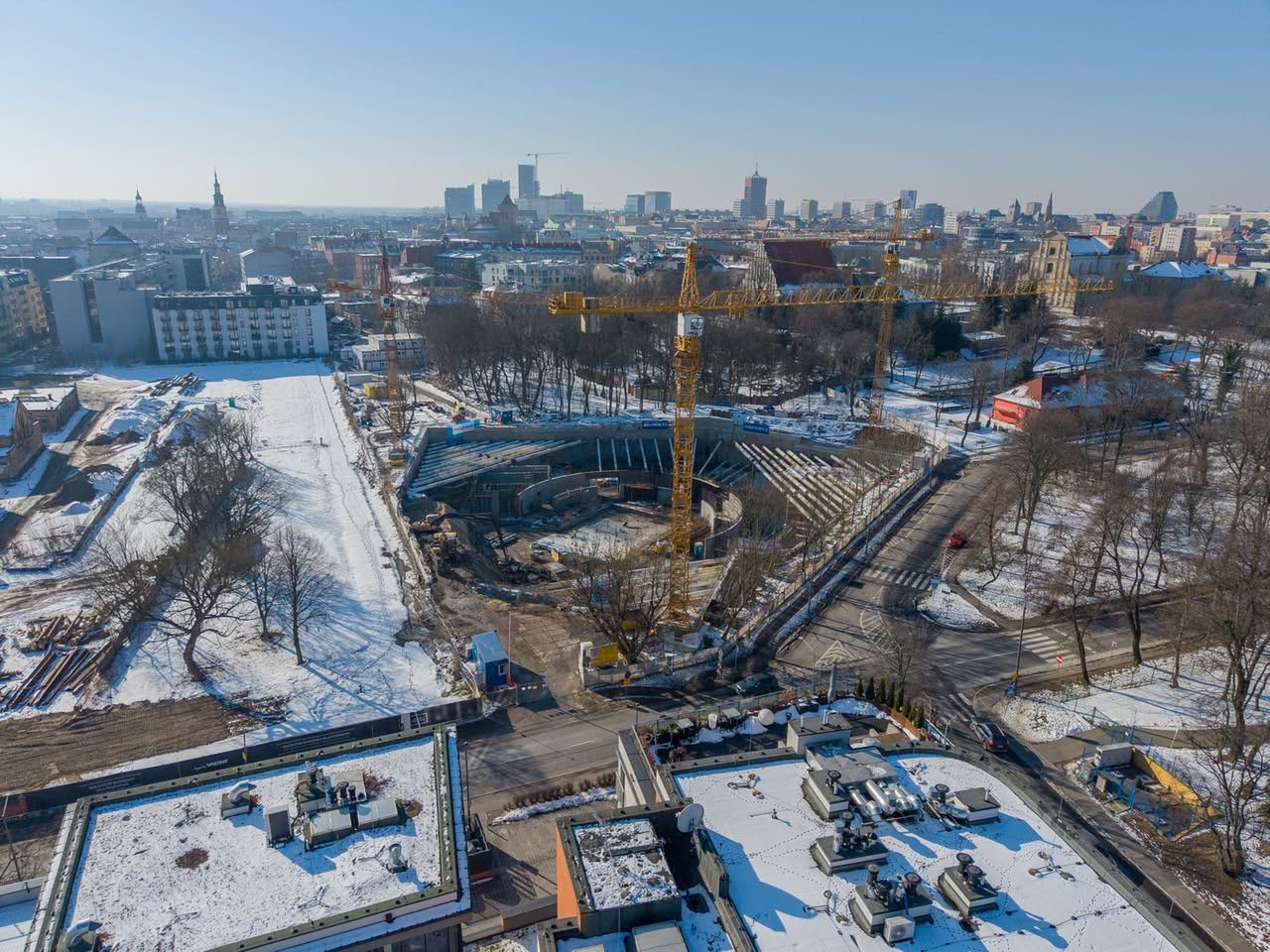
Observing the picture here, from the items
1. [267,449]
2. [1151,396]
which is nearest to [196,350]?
[267,449]

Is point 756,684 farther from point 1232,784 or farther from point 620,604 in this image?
point 1232,784

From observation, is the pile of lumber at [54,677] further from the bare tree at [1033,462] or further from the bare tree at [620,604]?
A: the bare tree at [1033,462]

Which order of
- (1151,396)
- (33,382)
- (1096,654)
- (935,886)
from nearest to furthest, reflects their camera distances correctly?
1. (935,886)
2. (1096,654)
3. (1151,396)
4. (33,382)

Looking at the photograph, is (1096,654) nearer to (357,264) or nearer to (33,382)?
(33,382)

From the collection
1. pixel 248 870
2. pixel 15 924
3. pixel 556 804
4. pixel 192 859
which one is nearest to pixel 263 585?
pixel 15 924

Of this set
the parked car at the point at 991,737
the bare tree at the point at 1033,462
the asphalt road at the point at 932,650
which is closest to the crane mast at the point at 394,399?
the asphalt road at the point at 932,650

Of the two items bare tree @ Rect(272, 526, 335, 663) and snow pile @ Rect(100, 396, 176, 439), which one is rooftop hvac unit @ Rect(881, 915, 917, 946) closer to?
bare tree @ Rect(272, 526, 335, 663)
